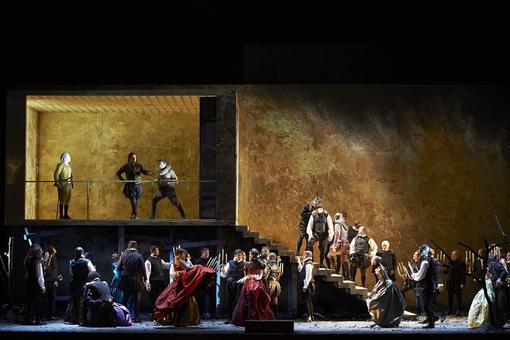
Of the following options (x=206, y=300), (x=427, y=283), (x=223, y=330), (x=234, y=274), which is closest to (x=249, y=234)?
(x=206, y=300)

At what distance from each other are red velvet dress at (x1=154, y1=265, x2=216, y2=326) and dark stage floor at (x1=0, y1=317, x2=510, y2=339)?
0.30 m

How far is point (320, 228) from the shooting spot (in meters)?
26.0

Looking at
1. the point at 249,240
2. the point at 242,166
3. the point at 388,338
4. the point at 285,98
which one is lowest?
the point at 388,338

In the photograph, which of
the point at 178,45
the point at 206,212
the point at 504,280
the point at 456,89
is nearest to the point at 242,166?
the point at 206,212

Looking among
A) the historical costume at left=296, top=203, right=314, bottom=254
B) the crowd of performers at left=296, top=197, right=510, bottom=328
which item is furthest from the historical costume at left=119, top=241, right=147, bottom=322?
the historical costume at left=296, top=203, right=314, bottom=254

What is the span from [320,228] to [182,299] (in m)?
4.30

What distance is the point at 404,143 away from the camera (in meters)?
28.9

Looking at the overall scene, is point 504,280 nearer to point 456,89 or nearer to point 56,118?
point 456,89

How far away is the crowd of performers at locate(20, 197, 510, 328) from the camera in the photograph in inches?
923

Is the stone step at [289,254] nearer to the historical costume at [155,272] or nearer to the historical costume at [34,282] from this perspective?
the historical costume at [155,272]

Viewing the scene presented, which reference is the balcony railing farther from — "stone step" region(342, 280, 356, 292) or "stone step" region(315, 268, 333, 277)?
"stone step" region(342, 280, 356, 292)

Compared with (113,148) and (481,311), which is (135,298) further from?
(481,311)

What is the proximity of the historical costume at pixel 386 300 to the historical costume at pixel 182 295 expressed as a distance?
3644 mm

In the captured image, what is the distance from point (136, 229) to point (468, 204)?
29.4 feet
